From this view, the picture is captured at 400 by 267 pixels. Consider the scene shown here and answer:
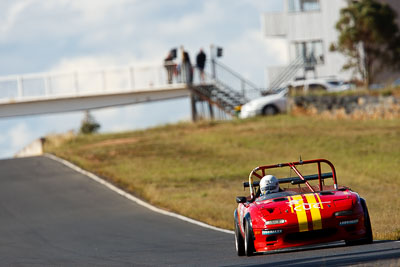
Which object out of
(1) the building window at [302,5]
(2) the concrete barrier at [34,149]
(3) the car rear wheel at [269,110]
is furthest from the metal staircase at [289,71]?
(2) the concrete barrier at [34,149]

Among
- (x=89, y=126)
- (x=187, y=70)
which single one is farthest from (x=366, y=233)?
(x=89, y=126)

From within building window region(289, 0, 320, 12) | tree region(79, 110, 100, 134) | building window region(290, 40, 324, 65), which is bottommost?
tree region(79, 110, 100, 134)

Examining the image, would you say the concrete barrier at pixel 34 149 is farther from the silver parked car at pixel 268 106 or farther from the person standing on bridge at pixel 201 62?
the silver parked car at pixel 268 106

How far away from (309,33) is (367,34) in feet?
40.0

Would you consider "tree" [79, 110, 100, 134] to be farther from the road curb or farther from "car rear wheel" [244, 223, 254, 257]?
"car rear wheel" [244, 223, 254, 257]

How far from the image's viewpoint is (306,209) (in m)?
12.5

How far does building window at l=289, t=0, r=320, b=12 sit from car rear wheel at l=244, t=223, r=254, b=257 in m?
53.6

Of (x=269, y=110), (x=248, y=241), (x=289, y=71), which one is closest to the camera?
(x=248, y=241)

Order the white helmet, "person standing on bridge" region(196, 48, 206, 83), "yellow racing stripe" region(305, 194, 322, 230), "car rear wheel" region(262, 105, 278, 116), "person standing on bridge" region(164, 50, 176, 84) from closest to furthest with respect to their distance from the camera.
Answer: "yellow racing stripe" region(305, 194, 322, 230) < the white helmet < "car rear wheel" region(262, 105, 278, 116) < "person standing on bridge" region(196, 48, 206, 83) < "person standing on bridge" region(164, 50, 176, 84)

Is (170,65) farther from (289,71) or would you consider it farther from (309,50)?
(309,50)

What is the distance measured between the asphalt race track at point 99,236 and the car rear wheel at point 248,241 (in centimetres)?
13

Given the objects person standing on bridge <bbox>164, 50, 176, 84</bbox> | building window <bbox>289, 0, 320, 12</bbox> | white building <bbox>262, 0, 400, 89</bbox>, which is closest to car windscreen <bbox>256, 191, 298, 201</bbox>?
person standing on bridge <bbox>164, 50, 176, 84</bbox>

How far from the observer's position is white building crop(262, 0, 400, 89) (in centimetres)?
6241

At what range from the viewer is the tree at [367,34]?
52.7 metres
